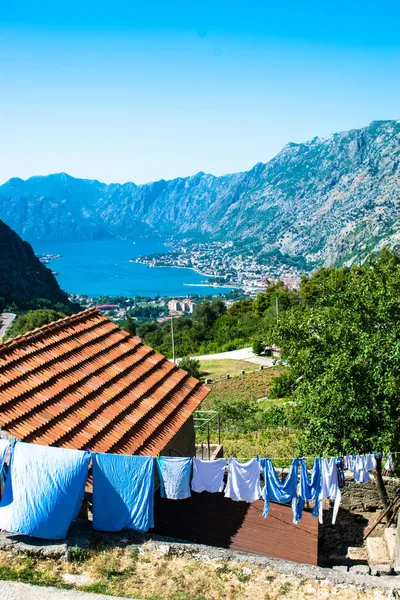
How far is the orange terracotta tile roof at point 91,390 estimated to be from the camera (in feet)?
33.0

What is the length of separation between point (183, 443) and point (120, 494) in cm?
495

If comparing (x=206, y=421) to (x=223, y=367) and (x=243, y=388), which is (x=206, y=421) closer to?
(x=243, y=388)

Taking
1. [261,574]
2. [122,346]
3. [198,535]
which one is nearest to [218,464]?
[198,535]

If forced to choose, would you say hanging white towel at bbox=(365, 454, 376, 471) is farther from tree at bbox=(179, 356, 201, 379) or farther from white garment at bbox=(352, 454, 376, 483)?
tree at bbox=(179, 356, 201, 379)

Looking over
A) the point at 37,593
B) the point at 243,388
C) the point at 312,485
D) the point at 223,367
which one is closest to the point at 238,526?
the point at 312,485

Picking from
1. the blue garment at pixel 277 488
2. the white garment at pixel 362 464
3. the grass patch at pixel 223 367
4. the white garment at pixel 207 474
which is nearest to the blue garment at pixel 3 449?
the white garment at pixel 207 474

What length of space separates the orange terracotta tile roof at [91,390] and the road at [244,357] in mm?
37877

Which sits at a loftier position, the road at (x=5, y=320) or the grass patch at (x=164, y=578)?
the road at (x=5, y=320)

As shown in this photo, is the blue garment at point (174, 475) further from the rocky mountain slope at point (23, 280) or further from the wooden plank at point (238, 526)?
the rocky mountain slope at point (23, 280)

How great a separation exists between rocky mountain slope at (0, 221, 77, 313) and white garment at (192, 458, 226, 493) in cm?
10027

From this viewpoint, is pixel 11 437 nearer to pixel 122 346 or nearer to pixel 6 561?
pixel 6 561

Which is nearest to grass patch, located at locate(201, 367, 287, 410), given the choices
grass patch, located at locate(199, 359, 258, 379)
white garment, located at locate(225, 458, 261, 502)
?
grass patch, located at locate(199, 359, 258, 379)

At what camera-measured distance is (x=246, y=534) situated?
426 inches

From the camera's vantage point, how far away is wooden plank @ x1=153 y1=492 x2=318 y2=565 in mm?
10414
